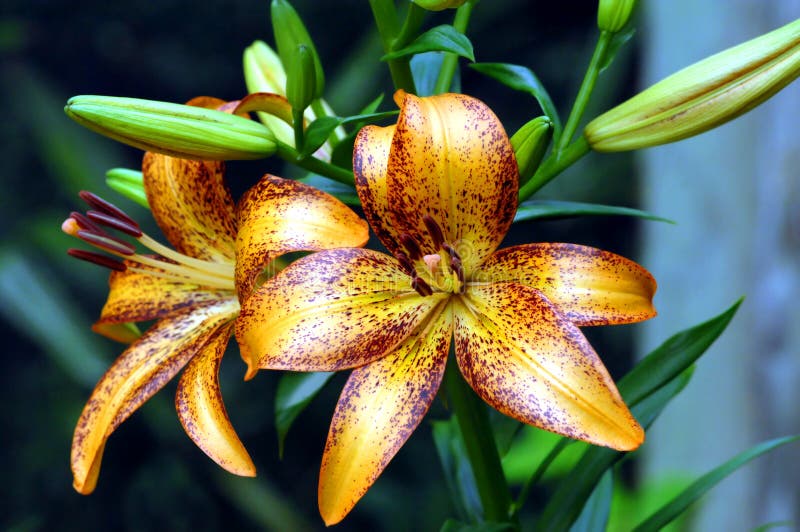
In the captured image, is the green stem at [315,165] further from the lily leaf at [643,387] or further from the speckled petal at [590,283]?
the lily leaf at [643,387]

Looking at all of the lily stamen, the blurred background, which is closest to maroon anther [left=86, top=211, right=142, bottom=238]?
the lily stamen

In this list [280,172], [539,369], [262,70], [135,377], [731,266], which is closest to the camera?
[539,369]

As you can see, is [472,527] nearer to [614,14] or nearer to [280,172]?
[614,14]

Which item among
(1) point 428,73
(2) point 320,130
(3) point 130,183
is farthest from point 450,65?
(3) point 130,183

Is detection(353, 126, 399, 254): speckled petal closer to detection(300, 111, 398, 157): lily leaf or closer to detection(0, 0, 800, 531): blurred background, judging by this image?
detection(300, 111, 398, 157): lily leaf

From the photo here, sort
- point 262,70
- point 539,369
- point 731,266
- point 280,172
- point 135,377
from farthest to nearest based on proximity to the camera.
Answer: point 280,172 < point 731,266 < point 262,70 < point 135,377 < point 539,369

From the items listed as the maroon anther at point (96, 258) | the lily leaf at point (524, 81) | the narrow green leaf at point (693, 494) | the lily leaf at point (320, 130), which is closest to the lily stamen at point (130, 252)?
the maroon anther at point (96, 258)
